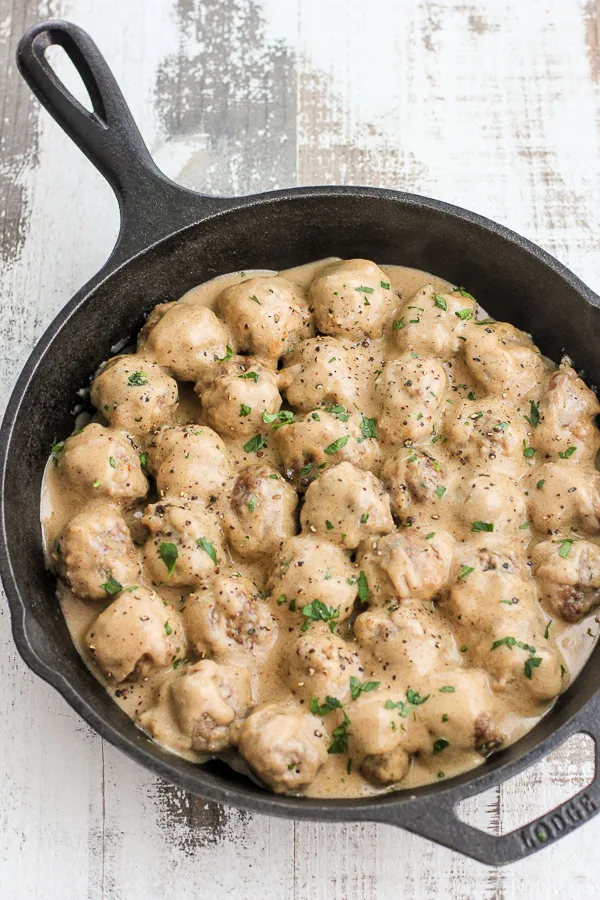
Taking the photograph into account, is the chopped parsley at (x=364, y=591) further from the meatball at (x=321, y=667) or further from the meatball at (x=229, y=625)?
the meatball at (x=229, y=625)

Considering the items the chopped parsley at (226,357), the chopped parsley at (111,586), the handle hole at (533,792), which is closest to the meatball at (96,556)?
the chopped parsley at (111,586)

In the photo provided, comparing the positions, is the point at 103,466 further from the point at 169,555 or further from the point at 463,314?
the point at 463,314

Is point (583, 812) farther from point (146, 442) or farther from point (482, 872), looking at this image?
point (146, 442)

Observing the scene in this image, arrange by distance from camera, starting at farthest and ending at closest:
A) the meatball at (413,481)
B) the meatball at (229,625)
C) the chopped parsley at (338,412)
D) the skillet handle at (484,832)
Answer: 1. the chopped parsley at (338,412)
2. the meatball at (413,481)
3. the meatball at (229,625)
4. the skillet handle at (484,832)

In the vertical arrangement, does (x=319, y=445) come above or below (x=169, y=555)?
above

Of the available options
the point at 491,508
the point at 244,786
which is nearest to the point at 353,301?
Result: the point at 491,508

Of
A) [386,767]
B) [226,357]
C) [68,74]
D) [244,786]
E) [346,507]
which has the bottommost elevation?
[244,786]
